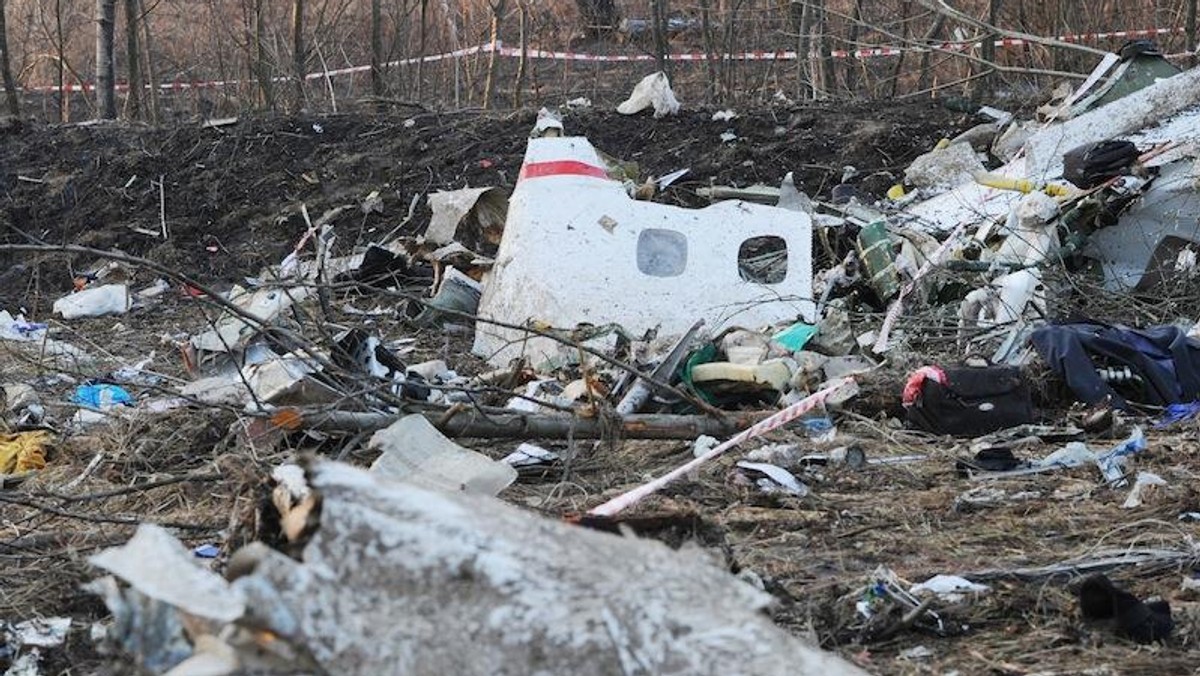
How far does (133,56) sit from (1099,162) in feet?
35.2

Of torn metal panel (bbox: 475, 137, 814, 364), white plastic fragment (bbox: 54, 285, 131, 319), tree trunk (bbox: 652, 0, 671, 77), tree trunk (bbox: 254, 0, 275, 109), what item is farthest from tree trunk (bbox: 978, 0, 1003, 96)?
white plastic fragment (bbox: 54, 285, 131, 319)

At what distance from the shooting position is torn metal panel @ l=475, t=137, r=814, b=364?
24.6 feet

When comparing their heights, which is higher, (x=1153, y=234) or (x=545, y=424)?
(x=1153, y=234)

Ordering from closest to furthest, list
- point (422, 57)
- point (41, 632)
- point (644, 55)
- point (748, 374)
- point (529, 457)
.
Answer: point (41, 632)
point (529, 457)
point (748, 374)
point (422, 57)
point (644, 55)

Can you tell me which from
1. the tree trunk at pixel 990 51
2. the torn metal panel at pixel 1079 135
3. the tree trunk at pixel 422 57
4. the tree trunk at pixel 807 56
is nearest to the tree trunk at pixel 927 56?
the tree trunk at pixel 990 51

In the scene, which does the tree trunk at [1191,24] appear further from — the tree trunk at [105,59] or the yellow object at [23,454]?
the yellow object at [23,454]

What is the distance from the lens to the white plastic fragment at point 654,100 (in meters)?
12.3

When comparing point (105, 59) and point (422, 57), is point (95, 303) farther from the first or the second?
point (422, 57)

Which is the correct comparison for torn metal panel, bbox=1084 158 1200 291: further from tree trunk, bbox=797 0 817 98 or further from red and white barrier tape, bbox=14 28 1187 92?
tree trunk, bbox=797 0 817 98

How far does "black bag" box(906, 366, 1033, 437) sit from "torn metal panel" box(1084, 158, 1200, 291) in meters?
2.49

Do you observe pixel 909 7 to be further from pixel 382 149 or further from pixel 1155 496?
pixel 1155 496

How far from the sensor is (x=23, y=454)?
5.35 meters

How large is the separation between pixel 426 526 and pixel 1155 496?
9.64 feet

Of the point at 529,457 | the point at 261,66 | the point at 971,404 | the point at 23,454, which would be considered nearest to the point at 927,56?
the point at 261,66
